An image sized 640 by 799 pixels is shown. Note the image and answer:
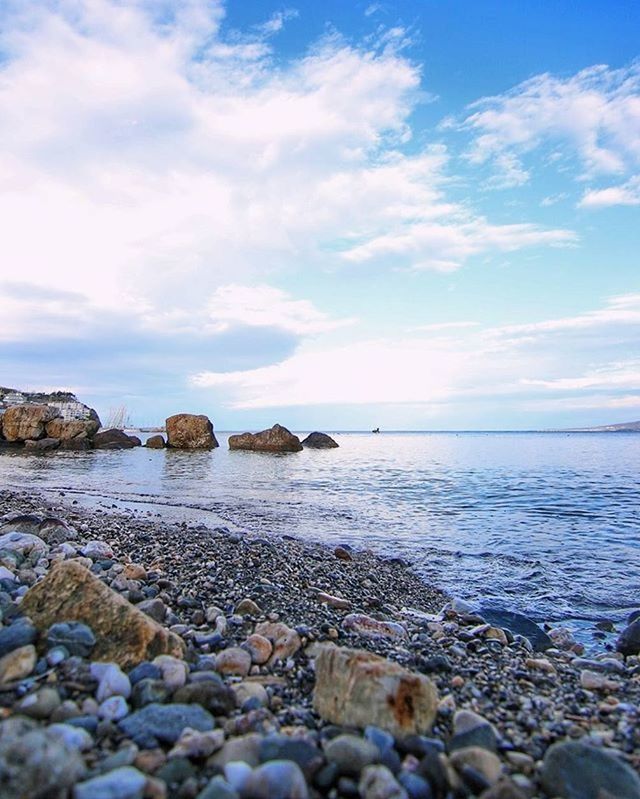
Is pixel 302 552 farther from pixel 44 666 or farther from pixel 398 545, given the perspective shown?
pixel 44 666

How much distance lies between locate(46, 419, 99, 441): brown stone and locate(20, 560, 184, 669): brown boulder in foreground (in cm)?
4862

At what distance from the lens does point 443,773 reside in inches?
80.0

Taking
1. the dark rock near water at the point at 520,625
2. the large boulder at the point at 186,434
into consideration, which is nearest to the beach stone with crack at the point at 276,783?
the dark rock near water at the point at 520,625

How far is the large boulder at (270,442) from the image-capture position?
49.2 m

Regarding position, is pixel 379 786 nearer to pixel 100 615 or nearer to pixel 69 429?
pixel 100 615

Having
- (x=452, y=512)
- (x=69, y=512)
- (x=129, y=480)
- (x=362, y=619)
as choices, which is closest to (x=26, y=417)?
(x=129, y=480)

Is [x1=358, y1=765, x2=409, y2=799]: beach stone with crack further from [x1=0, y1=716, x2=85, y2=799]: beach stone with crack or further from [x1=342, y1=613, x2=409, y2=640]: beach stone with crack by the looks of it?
[x1=342, y1=613, x2=409, y2=640]: beach stone with crack

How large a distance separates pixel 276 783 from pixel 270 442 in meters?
47.8

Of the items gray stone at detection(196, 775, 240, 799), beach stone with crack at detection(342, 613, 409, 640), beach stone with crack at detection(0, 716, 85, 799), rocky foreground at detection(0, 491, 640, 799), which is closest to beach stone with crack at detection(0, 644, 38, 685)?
rocky foreground at detection(0, 491, 640, 799)

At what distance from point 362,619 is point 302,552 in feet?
12.8

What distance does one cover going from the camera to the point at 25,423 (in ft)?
153

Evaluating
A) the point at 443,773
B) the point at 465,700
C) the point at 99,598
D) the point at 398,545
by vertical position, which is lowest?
the point at 398,545

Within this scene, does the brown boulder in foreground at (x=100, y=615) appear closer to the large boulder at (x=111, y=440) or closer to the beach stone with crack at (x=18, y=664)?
the beach stone with crack at (x=18, y=664)

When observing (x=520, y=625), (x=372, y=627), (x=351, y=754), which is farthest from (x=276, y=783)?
(x=520, y=625)
